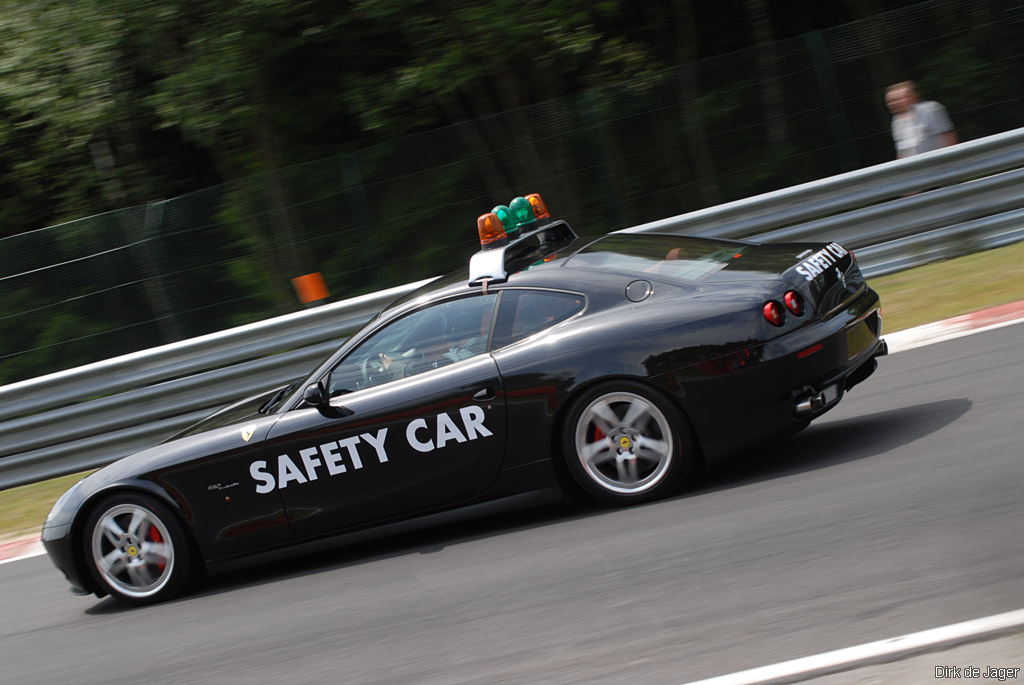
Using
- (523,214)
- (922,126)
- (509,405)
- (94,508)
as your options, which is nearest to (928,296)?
(922,126)

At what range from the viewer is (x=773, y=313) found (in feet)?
17.5

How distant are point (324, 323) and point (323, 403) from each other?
4.35 meters

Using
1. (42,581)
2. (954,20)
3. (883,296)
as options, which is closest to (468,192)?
(883,296)

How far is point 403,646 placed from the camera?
4.65 metres

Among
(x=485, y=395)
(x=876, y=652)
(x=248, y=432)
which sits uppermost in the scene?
(x=248, y=432)

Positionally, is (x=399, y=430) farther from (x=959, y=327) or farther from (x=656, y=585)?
(x=959, y=327)

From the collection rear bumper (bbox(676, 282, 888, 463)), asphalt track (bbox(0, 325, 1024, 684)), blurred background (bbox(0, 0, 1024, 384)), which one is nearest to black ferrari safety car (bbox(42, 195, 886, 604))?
rear bumper (bbox(676, 282, 888, 463))

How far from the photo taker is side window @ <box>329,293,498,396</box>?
229 inches

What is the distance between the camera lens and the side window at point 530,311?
18.7 feet

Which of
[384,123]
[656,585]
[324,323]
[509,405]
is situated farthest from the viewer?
[384,123]

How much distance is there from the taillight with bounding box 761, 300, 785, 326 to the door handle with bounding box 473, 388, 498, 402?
4.47 feet

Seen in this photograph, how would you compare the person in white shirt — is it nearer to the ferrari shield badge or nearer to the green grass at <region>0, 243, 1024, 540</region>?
the green grass at <region>0, 243, 1024, 540</region>

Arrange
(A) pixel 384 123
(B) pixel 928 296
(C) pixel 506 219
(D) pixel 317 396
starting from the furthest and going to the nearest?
(A) pixel 384 123 < (B) pixel 928 296 < (C) pixel 506 219 < (D) pixel 317 396

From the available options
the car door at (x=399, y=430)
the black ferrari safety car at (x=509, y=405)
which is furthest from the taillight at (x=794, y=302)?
the car door at (x=399, y=430)
